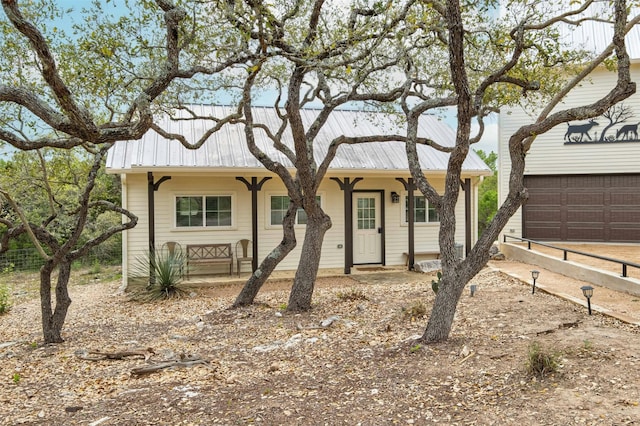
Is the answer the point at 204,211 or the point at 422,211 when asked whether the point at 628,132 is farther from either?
the point at 204,211

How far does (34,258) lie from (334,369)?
13.1 meters

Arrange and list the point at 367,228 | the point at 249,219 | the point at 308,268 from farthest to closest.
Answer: the point at 367,228, the point at 249,219, the point at 308,268

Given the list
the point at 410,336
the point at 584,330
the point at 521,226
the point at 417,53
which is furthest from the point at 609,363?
the point at 521,226

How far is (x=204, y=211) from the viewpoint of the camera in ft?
35.4

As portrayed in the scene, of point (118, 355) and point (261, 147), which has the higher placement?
point (261, 147)

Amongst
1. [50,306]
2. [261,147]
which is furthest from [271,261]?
[261,147]

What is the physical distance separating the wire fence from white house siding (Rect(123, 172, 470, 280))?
5145mm

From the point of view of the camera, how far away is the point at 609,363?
3967 mm

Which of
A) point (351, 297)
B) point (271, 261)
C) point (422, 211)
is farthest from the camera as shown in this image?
point (422, 211)

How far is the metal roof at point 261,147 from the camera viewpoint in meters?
10.0

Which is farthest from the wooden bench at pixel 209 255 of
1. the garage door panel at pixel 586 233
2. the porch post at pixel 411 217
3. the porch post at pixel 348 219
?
the garage door panel at pixel 586 233

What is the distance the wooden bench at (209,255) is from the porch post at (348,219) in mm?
2749

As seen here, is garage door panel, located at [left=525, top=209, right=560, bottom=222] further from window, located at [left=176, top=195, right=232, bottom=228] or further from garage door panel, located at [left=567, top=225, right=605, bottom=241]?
window, located at [left=176, top=195, right=232, bottom=228]

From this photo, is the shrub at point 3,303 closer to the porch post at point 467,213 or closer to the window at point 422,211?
the window at point 422,211
